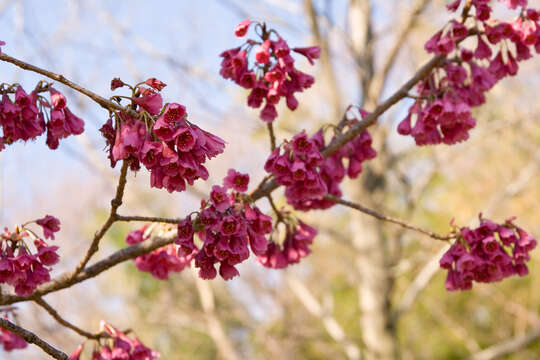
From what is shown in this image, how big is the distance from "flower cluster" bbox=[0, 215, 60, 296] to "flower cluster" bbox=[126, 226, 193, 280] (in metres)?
0.46

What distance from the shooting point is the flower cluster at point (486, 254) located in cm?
184

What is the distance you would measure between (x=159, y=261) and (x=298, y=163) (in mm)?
807

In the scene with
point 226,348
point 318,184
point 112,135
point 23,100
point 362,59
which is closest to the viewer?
point 112,135

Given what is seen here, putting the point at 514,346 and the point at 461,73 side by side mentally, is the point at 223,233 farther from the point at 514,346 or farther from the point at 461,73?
the point at 514,346

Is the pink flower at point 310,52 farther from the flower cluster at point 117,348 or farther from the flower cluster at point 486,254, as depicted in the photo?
the flower cluster at point 117,348

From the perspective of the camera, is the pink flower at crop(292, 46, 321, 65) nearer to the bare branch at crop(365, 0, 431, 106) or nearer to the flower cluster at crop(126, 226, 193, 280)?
the flower cluster at crop(126, 226, 193, 280)

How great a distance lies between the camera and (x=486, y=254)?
185 centimetres

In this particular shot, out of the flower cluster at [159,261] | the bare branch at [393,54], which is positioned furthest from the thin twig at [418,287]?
the flower cluster at [159,261]

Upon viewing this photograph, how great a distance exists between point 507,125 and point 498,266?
4109 mm

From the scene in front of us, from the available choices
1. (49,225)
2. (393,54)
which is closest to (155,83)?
(49,225)

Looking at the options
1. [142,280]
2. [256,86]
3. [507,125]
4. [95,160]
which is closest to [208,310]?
[95,160]

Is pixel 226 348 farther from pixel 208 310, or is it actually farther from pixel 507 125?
pixel 507 125

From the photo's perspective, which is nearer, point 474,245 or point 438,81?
point 474,245

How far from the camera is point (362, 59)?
6.45 m
